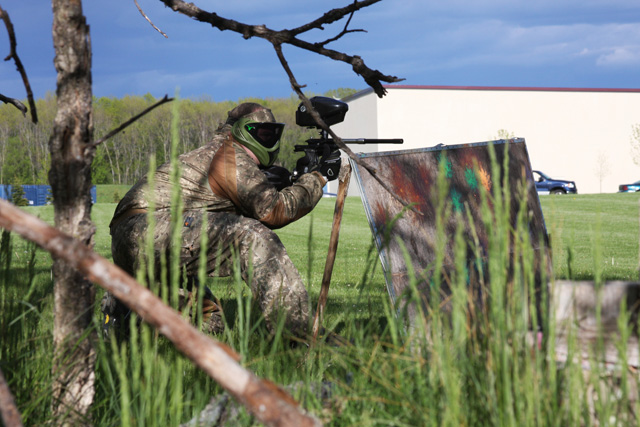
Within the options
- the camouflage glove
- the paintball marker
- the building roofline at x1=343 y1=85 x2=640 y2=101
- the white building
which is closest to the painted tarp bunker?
the paintball marker

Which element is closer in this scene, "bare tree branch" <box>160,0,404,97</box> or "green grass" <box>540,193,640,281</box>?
"green grass" <box>540,193,640,281</box>

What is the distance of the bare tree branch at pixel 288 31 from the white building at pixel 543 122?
189 feet

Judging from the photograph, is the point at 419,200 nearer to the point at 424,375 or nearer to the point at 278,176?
the point at 278,176

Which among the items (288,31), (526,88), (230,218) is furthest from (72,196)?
(526,88)

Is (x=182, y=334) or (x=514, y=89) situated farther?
(x=514, y=89)

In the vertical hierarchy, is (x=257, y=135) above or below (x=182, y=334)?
above

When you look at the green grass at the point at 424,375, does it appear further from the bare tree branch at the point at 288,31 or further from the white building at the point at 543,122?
the white building at the point at 543,122

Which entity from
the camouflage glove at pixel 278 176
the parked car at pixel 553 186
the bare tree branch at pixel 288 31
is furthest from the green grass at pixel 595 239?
the parked car at pixel 553 186

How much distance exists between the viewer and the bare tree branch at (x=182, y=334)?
3.85 ft

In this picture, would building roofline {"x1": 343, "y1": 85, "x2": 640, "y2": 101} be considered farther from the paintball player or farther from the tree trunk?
the tree trunk

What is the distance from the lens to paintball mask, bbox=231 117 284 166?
182 inches

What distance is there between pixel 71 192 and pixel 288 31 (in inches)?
46.9

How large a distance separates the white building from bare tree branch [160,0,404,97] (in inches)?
2272

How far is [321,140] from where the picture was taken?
459cm
